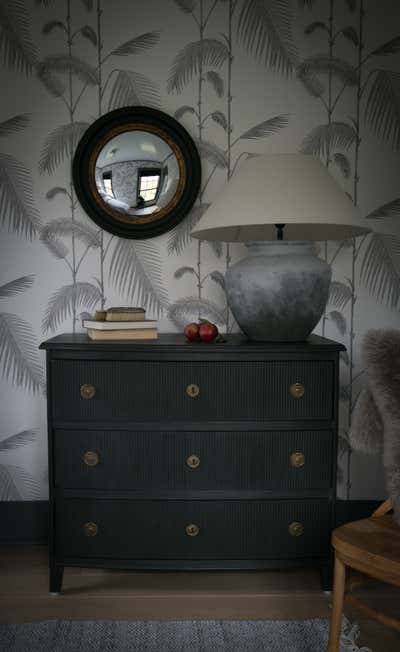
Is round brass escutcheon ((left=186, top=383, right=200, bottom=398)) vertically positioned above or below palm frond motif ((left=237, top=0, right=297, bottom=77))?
below

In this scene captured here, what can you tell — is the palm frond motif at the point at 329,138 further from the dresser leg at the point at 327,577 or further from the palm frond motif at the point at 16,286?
the dresser leg at the point at 327,577

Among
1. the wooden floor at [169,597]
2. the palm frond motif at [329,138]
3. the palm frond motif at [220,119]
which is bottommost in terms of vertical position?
the wooden floor at [169,597]

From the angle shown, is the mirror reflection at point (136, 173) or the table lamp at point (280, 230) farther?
the mirror reflection at point (136, 173)

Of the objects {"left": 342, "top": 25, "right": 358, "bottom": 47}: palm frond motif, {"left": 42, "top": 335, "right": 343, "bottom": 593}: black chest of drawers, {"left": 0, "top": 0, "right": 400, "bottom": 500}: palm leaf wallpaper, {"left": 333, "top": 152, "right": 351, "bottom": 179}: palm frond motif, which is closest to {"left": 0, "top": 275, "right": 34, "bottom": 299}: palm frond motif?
{"left": 0, "top": 0, "right": 400, "bottom": 500}: palm leaf wallpaper

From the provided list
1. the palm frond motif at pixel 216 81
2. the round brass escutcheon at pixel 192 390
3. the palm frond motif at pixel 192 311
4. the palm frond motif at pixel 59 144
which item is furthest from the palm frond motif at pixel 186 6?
the round brass escutcheon at pixel 192 390

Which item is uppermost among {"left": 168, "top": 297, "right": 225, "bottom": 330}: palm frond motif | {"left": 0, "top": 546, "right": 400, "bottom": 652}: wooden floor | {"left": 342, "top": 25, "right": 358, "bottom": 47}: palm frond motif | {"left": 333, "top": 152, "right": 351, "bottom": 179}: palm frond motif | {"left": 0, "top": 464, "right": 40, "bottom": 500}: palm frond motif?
{"left": 342, "top": 25, "right": 358, "bottom": 47}: palm frond motif

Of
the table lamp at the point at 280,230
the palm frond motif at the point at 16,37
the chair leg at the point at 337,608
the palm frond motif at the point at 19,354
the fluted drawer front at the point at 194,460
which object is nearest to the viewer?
the chair leg at the point at 337,608

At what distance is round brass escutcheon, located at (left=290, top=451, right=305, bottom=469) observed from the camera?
2.06 metres

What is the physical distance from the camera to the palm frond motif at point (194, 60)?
247 centimetres

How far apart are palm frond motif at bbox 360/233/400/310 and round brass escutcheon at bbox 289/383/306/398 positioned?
79 centimetres

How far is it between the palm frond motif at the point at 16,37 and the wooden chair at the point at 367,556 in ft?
7.68

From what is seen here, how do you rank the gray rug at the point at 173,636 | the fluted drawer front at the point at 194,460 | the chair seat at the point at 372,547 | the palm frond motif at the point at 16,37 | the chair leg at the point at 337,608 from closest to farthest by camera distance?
the chair seat at the point at 372,547
the chair leg at the point at 337,608
the gray rug at the point at 173,636
the fluted drawer front at the point at 194,460
the palm frond motif at the point at 16,37

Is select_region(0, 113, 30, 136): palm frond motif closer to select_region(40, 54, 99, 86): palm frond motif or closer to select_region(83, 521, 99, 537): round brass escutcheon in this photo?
select_region(40, 54, 99, 86): palm frond motif

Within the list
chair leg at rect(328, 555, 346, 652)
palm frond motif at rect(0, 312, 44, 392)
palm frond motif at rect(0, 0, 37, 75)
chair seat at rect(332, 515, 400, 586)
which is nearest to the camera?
chair seat at rect(332, 515, 400, 586)
